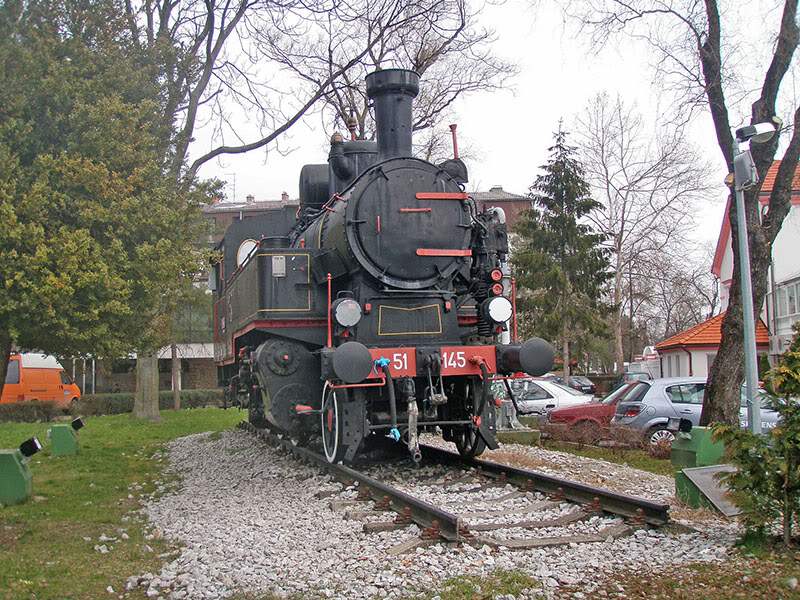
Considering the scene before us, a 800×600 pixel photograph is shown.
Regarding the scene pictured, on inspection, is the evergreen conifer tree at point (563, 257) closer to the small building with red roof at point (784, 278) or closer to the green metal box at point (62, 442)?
the small building with red roof at point (784, 278)

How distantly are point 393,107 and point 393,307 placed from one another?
2562mm

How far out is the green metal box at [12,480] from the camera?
27.1 feet

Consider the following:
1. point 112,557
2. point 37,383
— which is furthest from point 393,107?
point 37,383

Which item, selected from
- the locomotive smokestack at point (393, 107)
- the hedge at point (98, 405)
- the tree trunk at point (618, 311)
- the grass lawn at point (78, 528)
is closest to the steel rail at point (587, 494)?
the grass lawn at point (78, 528)

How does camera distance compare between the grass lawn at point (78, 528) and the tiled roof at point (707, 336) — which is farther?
the tiled roof at point (707, 336)

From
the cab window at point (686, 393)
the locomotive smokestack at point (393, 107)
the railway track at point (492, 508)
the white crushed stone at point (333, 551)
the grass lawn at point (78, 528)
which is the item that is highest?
the locomotive smokestack at point (393, 107)

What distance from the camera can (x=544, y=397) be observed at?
2011 centimetres

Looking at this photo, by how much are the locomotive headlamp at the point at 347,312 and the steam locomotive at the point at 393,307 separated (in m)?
0.01

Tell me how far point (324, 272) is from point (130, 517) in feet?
11.6

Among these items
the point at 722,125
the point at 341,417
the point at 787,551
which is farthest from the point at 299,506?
the point at 722,125

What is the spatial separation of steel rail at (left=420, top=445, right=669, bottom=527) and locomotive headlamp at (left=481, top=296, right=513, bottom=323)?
5.68 feet

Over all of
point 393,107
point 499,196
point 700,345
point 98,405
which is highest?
point 499,196

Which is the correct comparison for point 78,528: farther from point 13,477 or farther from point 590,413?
point 590,413

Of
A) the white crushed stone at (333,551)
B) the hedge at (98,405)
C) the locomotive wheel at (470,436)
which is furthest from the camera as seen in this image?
the hedge at (98,405)
